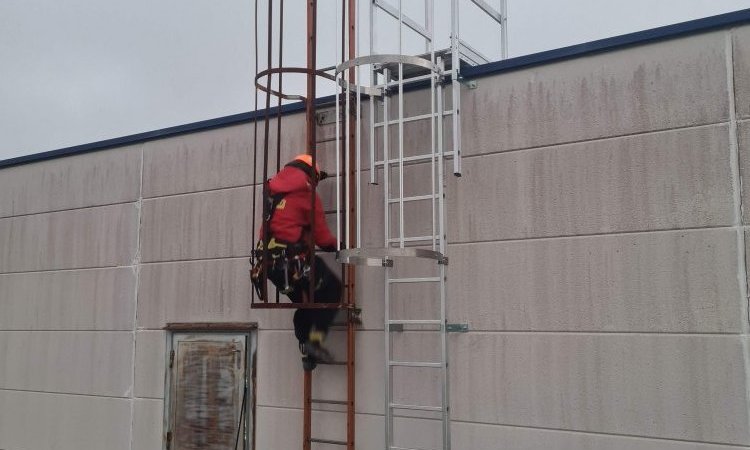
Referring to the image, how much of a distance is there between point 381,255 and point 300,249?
736 mm

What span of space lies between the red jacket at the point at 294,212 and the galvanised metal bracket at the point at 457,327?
2.83 feet

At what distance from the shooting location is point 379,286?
510 cm

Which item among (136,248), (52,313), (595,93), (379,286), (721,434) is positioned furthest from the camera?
(52,313)

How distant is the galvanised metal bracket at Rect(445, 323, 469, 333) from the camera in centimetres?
470

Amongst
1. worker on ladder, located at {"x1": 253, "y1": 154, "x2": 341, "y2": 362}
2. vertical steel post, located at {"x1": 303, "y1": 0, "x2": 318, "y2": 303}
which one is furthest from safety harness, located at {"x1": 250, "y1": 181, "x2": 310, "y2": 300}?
vertical steel post, located at {"x1": 303, "y1": 0, "x2": 318, "y2": 303}

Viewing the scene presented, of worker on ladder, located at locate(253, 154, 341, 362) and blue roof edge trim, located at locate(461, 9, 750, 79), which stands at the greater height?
blue roof edge trim, located at locate(461, 9, 750, 79)

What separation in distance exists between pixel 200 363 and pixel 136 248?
114 cm

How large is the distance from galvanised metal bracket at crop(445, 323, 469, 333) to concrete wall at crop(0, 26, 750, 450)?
1.6 inches

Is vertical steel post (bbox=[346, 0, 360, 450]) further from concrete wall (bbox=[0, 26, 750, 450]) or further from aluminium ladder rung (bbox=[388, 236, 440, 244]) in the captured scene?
aluminium ladder rung (bbox=[388, 236, 440, 244])

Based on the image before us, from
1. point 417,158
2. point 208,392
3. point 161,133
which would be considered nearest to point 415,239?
point 417,158

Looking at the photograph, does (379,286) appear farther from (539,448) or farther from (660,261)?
(660,261)

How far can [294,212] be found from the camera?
497 centimetres

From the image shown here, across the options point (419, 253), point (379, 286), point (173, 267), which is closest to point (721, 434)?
point (419, 253)

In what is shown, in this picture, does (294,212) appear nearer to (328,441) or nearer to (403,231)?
Result: (403,231)
